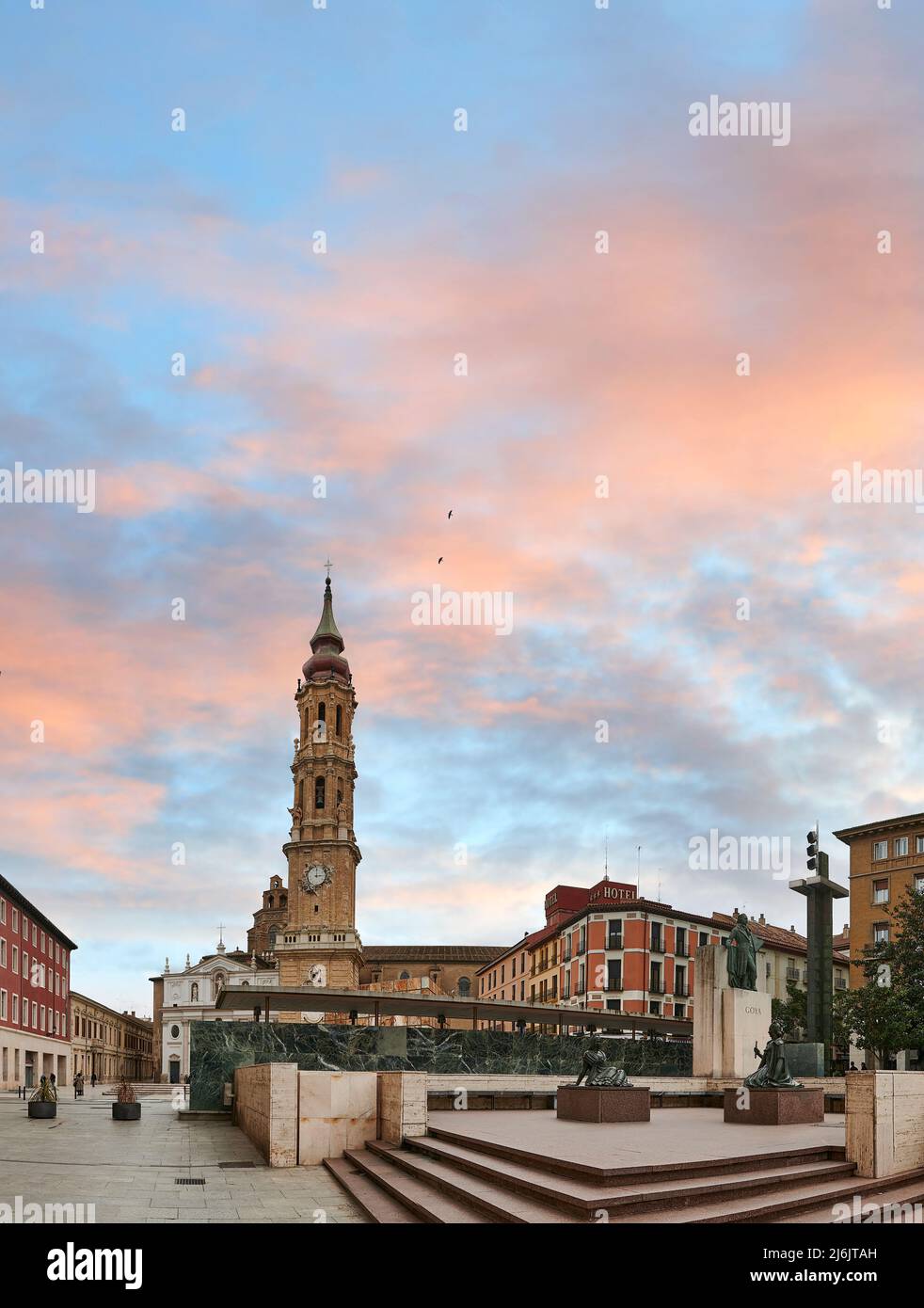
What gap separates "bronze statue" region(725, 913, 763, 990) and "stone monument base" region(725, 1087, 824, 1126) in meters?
13.7

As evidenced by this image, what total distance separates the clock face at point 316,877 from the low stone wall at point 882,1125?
107 metres

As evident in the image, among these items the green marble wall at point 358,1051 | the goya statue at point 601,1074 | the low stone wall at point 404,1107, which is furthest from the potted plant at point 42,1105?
the goya statue at point 601,1074

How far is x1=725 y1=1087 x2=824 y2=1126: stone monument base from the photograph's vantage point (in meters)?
17.8

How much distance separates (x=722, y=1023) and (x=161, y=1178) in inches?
862

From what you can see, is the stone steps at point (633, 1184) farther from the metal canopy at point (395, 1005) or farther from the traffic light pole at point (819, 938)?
the traffic light pole at point (819, 938)

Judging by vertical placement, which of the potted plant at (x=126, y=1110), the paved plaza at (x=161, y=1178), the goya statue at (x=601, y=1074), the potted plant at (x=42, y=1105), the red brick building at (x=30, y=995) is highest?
the goya statue at (x=601, y=1074)

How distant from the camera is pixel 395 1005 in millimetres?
35500

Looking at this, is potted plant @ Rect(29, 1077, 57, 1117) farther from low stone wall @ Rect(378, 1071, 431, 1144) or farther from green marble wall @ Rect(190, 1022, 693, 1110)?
low stone wall @ Rect(378, 1071, 431, 1144)

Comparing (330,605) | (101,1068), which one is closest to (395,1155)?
(101,1068)

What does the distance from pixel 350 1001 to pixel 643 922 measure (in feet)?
135

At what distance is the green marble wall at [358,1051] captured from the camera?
94.1ft

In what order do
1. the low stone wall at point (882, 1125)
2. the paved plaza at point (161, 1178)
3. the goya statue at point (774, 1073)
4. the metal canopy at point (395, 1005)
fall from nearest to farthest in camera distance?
the paved plaza at point (161, 1178)
the low stone wall at point (882, 1125)
the goya statue at point (774, 1073)
the metal canopy at point (395, 1005)
